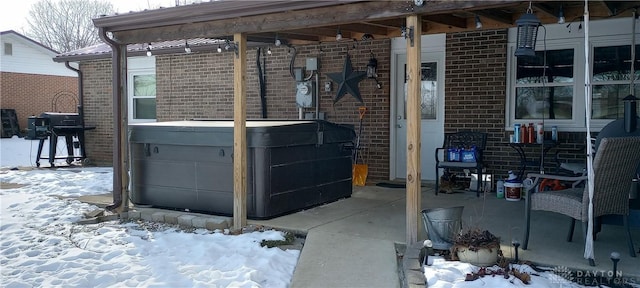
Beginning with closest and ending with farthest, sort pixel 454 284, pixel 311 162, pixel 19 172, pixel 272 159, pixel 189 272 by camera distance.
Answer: pixel 454 284
pixel 189 272
pixel 272 159
pixel 311 162
pixel 19 172

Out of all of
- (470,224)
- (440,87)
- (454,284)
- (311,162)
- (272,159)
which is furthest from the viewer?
(440,87)

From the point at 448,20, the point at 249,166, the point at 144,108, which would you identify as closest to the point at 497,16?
the point at 448,20

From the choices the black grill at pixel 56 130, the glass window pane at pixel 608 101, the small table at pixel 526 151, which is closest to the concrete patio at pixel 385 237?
the small table at pixel 526 151

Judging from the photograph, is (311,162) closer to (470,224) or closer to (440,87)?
(470,224)

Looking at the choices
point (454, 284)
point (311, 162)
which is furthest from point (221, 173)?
point (454, 284)

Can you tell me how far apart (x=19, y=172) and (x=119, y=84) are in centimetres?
573

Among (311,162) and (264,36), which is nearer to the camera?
(311,162)

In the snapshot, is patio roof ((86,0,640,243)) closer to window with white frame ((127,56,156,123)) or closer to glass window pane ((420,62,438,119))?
glass window pane ((420,62,438,119))

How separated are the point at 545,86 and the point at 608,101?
2.72 feet

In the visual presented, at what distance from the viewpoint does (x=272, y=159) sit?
635cm

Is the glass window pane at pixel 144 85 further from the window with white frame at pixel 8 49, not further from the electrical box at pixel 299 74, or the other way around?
the window with white frame at pixel 8 49

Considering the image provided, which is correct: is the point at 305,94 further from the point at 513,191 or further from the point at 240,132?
the point at 513,191

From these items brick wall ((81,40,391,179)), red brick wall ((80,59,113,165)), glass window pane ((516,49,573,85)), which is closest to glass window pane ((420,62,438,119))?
brick wall ((81,40,391,179))

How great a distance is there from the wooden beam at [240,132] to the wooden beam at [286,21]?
0.69 feet
